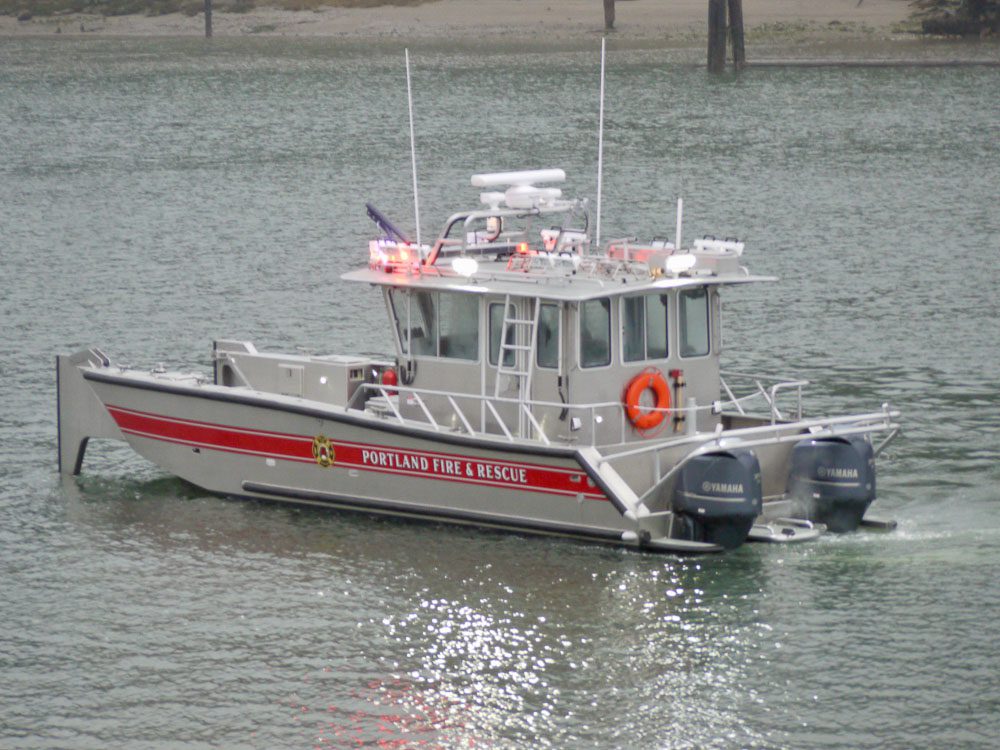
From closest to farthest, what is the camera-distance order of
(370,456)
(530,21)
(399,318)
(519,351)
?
(519,351) → (370,456) → (399,318) → (530,21)

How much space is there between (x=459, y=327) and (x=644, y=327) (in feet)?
6.22

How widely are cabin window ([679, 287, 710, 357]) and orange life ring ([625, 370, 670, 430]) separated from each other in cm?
45

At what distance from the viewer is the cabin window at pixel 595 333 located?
19438mm

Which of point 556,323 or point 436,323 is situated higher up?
point 556,323

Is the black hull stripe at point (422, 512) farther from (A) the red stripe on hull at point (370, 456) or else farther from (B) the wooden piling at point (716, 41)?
(B) the wooden piling at point (716, 41)

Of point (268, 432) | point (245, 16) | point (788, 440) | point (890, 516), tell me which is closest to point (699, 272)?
point (788, 440)

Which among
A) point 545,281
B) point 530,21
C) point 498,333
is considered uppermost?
point 530,21

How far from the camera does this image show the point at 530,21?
344 ft

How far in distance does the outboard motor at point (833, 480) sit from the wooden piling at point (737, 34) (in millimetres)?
60459

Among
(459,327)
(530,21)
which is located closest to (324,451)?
(459,327)

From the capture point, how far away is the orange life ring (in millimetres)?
19562

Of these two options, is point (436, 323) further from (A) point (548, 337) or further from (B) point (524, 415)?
(B) point (524, 415)

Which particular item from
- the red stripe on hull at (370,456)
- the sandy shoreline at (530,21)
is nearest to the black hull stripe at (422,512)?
the red stripe on hull at (370,456)

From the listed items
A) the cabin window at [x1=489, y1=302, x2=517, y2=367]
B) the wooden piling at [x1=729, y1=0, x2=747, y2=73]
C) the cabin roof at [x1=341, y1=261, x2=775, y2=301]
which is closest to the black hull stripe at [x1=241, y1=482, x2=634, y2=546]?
the cabin window at [x1=489, y1=302, x2=517, y2=367]
